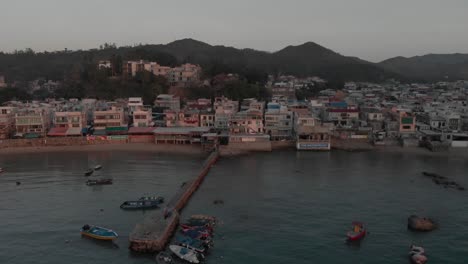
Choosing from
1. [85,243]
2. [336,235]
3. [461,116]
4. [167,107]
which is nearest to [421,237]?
[336,235]

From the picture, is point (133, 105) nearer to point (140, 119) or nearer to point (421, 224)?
point (140, 119)

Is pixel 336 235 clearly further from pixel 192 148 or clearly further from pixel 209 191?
pixel 192 148

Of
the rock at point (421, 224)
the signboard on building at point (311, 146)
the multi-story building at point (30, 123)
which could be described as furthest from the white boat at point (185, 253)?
the multi-story building at point (30, 123)

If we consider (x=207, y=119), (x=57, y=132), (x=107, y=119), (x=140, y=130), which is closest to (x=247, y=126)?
(x=207, y=119)

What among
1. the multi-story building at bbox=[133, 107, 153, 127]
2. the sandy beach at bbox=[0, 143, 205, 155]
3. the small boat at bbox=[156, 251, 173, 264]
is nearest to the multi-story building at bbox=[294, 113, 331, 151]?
the sandy beach at bbox=[0, 143, 205, 155]

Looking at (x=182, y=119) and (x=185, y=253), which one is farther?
(x=182, y=119)

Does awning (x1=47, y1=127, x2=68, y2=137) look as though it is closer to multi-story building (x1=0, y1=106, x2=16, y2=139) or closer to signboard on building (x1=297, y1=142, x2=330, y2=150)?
multi-story building (x1=0, y1=106, x2=16, y2=139)
